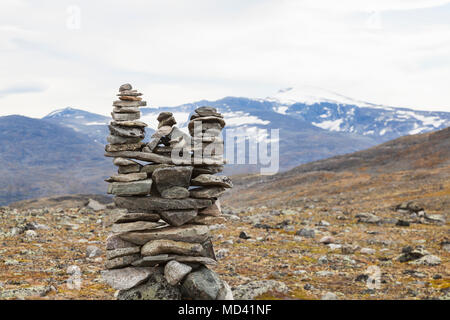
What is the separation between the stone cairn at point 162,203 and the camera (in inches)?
637

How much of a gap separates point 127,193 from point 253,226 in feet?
78.0

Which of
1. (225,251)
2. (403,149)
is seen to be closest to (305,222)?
(225,251)

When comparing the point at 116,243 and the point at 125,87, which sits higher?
the point at 125,87

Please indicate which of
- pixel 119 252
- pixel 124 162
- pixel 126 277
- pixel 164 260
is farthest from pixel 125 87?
pixel 126 277

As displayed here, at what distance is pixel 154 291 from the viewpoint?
628 inches

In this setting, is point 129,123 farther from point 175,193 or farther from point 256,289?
point 256,289

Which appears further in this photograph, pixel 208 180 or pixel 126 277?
pixel 208 180

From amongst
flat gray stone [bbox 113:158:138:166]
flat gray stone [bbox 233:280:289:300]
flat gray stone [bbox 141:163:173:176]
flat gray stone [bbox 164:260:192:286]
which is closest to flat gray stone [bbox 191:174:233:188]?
flat gray stone [bbox 141:163:173:176]

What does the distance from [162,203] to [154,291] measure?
11.3ft

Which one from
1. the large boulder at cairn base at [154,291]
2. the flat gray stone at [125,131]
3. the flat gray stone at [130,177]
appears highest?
the flat gray stone at [125,131]

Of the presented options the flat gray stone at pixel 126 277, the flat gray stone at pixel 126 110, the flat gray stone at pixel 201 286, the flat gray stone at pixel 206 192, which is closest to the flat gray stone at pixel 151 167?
the flat gray stone at pixel 206 192

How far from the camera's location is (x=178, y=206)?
16922 millimetres

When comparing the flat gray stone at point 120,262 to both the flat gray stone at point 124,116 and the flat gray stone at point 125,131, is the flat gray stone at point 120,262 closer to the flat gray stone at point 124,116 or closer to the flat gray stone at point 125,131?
the flat gray stone at point 125,131
